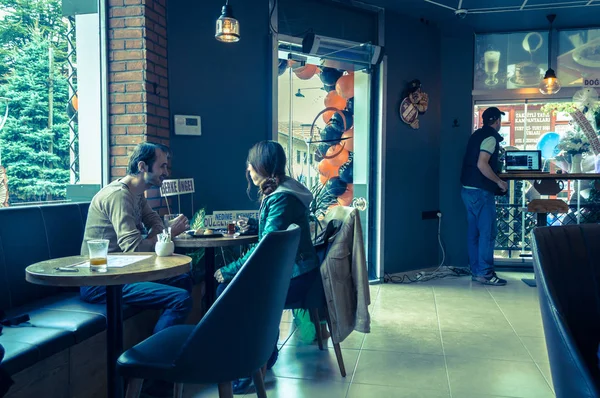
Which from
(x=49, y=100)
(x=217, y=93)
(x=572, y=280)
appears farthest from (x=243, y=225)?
(x=572, y=280)

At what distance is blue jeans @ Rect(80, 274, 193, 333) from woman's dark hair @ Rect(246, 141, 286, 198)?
2.35 feet

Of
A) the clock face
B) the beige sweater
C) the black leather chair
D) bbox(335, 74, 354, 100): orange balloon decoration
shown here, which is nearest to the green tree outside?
the beige sweater

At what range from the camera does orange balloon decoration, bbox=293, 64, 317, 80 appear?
15.8ft

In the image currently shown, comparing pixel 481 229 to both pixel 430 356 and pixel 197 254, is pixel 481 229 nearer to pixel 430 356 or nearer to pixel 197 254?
pixel 430 356

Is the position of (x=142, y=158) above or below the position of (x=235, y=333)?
above

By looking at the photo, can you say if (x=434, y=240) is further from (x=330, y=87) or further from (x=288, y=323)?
(x=288, y=323)

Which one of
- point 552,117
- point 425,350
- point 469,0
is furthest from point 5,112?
point 552,117

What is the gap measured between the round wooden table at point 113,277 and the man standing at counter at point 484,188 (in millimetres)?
3755

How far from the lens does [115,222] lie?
2.54 metres

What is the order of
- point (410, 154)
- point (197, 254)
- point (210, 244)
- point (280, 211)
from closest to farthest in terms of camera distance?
point (280, 211), point (210, 244), point (197, 254), point (410, 154)

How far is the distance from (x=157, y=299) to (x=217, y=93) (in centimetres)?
202

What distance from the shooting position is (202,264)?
3676 mm

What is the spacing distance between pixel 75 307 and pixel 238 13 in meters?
2.72

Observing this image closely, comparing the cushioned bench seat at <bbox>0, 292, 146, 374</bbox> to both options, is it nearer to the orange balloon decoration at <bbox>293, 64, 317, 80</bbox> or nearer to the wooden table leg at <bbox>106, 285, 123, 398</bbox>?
the wooden table leg at <bbox>106, 285, 123, 398</bbox>
